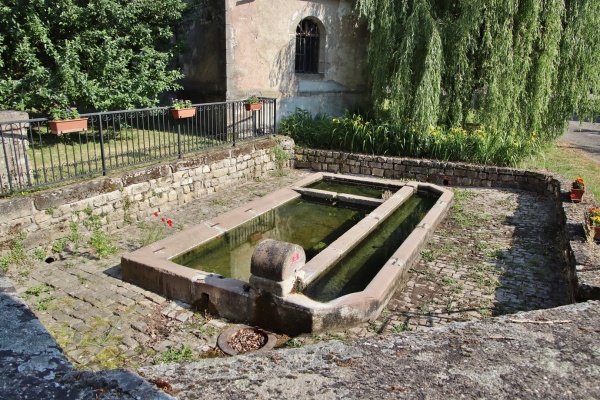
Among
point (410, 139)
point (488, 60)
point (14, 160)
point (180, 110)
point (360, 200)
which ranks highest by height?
point (488, 60)

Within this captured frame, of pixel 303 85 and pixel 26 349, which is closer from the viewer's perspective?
pixel 26 349

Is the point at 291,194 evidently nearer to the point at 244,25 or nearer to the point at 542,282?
the point at 542,282

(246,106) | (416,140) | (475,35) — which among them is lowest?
(416,140)

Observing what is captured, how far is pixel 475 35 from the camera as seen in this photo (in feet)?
34.3

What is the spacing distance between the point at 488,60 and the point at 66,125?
908 centimetres

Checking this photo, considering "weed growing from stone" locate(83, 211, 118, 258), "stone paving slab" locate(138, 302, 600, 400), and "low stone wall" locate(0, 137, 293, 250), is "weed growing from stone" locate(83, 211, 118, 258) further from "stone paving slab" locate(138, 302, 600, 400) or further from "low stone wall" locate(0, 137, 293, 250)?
"stone paving slab" locate(138, 302, 600, 400)

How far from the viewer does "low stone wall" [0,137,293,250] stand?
5.93 metres

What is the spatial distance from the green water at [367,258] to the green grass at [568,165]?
3.39 metres

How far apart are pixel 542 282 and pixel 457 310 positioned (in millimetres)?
1438

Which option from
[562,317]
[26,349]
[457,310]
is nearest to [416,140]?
[457,310]

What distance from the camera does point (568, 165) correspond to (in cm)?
1110

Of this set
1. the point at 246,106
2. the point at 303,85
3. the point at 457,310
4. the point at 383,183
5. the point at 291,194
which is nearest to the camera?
the point at 457,310

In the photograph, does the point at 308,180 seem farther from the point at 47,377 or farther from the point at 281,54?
the point at 47,377

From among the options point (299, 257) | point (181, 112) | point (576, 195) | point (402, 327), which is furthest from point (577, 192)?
point (181, 112)
